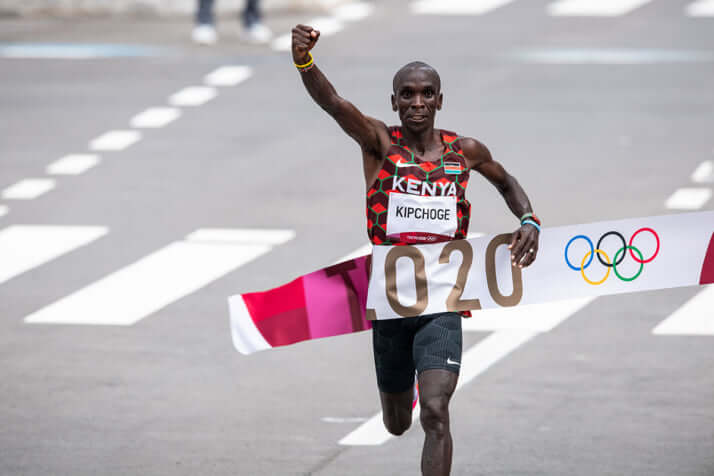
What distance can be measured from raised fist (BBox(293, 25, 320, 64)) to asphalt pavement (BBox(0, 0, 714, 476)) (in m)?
2.41

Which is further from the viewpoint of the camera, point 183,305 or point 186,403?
point 183,305

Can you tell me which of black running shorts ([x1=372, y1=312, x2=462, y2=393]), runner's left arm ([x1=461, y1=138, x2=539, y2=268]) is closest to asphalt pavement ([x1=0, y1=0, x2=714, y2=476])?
black running shorts ([x1=372, y1=312, x2=462, y2=393])

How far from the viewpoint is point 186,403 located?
9.58 m

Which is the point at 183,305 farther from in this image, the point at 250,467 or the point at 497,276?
the point at 497,276

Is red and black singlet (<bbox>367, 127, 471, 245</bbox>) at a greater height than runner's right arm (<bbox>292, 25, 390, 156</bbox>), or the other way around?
runner's right arm (<bbox>292, 25, 390, 156</bbox>)

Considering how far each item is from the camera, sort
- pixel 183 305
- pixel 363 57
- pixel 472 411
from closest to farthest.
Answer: pixel 472 411
pixel 183 305
pixel 363 57

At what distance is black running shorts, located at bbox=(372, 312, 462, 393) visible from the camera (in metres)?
7.36

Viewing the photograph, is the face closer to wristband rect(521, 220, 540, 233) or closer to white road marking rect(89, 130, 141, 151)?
wristband rect(521, 220, 540, 233)

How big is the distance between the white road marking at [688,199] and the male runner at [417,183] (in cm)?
677

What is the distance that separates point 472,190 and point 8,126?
6.08 meters

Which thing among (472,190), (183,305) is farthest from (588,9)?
(183,305)

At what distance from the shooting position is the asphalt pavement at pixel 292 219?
350 inches

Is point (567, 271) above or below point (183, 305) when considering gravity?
above

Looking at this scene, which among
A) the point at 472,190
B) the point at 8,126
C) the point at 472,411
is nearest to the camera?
the point at 472,411
